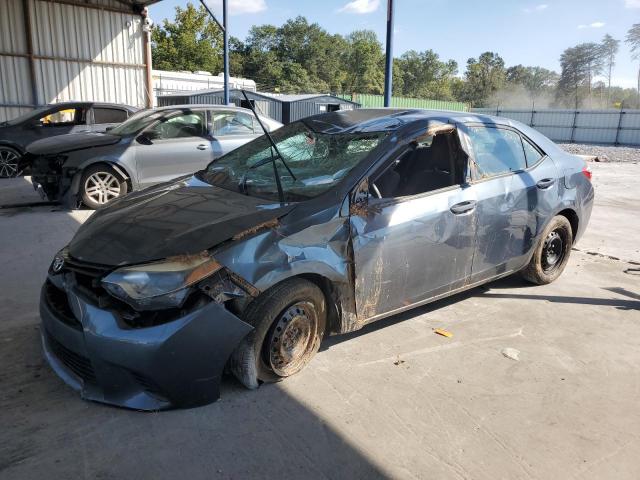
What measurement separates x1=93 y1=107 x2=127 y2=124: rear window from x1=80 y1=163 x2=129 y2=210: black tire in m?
4.37

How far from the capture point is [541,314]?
439 centimetres

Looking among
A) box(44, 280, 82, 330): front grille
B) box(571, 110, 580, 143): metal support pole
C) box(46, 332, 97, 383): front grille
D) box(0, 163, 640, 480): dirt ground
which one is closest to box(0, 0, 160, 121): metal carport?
box(0, 163, 640, 480): dirt ground

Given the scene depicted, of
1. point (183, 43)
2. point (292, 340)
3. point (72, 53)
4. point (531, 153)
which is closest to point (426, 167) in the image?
point (531, 153)

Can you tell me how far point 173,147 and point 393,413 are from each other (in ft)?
20.2

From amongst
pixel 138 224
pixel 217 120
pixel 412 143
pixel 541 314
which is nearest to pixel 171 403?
pixel 138 224

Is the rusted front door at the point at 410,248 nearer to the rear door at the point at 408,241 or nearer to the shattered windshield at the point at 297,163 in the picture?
the rear door at the point at 408,241

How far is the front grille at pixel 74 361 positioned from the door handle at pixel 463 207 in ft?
8.43

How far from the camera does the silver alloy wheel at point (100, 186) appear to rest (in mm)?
7570

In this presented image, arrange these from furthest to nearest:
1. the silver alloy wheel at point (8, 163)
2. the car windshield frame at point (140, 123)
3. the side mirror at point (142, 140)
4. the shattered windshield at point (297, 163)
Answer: the silver alloy wheel at point (8, 163)
the car windshield frame at point (140, 123)
the side mirror at point (142, 140)
the shattered windshield at point (297, 163)

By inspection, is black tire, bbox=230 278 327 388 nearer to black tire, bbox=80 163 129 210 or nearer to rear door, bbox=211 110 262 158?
black tire, bbox=80 163 129 210

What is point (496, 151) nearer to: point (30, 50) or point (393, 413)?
point (393, 413)

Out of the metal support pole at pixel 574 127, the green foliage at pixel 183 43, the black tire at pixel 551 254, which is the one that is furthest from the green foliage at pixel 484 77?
the black tire at pixel 551 254

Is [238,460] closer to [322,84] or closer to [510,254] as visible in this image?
[510,254]

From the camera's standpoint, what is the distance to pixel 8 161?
36.1ft
